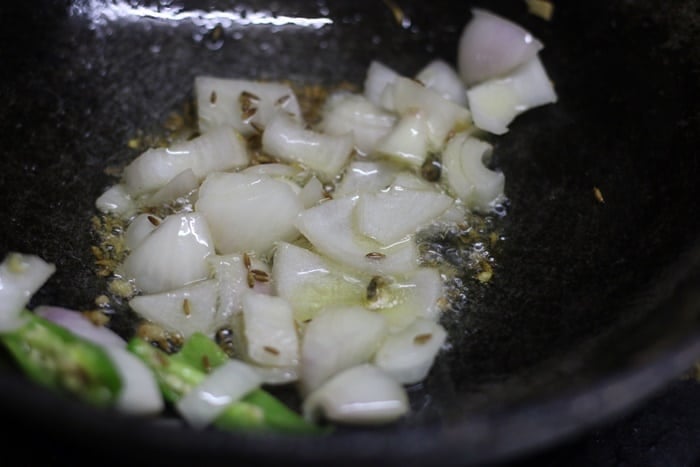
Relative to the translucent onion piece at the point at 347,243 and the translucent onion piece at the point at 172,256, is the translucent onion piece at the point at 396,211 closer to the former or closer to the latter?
the translucent onion piece at the point at 347,243

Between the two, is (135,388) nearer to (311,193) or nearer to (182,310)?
(182,310)

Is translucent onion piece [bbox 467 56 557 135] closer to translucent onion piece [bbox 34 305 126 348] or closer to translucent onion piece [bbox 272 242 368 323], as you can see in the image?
translucent onion piece [bbox 272 242 368 323]

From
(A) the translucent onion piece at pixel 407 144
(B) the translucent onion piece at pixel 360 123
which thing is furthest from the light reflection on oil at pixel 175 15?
(A) the translucent onion piece at pixel 407 144

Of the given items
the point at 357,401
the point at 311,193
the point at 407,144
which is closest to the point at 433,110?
the point at 407,144

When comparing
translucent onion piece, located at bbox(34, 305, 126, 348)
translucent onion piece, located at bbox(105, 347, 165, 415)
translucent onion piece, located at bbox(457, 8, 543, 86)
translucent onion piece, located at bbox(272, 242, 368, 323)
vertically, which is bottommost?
translucent onion piece, located at bbox(272, 242, 368, 323)

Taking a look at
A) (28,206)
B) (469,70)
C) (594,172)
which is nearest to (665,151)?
(594,172)

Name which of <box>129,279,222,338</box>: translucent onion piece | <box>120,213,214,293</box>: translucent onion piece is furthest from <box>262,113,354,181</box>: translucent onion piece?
<box>129,279,222,338</box>: translucent onion piece
